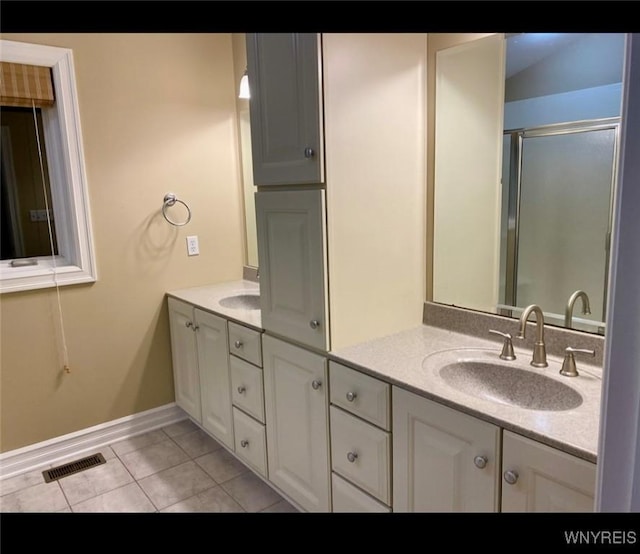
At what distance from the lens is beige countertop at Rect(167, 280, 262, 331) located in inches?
73.5

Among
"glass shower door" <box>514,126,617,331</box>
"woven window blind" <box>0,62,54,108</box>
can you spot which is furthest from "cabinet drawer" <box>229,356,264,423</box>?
"woven window blind" <box>0,62,54,108</box>

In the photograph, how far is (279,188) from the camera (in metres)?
1.54

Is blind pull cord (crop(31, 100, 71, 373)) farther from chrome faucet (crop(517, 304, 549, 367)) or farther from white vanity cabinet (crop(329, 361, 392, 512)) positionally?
chrome faucet (crop(517, 304, 549, 367))

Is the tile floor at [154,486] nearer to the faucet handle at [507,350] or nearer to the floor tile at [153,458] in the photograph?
the floor tile at [153,458]

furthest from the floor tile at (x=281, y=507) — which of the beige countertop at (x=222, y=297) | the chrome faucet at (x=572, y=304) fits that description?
the chrome faucet at (x=572, y=304)

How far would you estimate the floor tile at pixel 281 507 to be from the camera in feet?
5.76

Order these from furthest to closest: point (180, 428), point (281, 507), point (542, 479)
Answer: point (180, 428) < point (281, 507) < point (542, 479)

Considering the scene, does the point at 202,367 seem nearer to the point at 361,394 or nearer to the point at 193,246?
the point at 193,246

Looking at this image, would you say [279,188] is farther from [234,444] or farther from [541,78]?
[234,444]

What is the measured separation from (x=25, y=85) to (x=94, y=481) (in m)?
1.77

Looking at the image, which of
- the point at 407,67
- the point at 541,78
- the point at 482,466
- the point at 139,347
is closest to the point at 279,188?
the point at 407,67

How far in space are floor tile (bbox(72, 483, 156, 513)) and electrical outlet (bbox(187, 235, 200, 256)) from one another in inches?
46.8

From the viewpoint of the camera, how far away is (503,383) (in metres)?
1.31

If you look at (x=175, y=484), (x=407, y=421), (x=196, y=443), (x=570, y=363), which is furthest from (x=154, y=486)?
(x=570, y=363)
